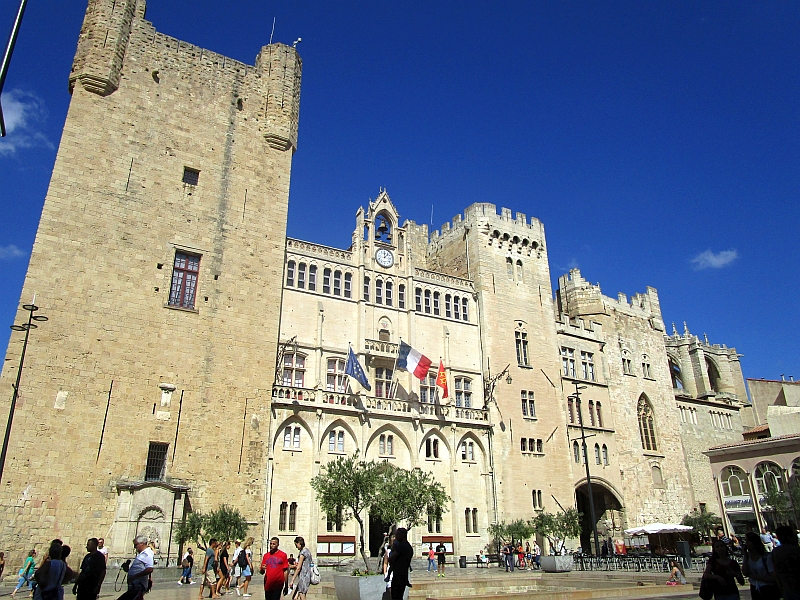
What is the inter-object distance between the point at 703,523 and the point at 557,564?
67.5 ft

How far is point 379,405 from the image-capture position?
32.3 m

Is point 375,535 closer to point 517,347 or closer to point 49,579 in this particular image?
point 517,347

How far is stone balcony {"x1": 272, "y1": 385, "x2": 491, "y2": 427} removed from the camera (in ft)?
97.8

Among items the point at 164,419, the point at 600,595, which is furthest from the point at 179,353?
the point at 600,595

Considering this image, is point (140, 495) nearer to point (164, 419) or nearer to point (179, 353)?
point (164, 419)

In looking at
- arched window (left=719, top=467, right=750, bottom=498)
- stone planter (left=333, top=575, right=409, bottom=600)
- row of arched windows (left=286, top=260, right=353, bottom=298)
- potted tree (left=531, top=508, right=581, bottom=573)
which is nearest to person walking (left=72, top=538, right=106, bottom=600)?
stone planter (left=333, top=575, right=409, bottom=600)

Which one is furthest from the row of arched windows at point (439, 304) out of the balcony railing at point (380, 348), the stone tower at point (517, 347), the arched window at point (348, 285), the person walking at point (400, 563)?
the person walking at point (400, 563)

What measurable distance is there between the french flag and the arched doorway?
14.5 m

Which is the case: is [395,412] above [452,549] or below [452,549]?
above

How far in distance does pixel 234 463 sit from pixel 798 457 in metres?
30.8

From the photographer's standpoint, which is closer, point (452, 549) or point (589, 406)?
point (452, 549)

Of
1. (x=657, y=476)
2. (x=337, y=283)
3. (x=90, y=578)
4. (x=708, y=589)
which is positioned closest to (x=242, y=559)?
(x=90, y=578)

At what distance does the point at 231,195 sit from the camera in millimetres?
30844

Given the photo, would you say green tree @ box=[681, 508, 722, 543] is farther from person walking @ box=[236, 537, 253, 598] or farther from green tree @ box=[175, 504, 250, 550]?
person walking @ box=[236, 537, 253, 598]
